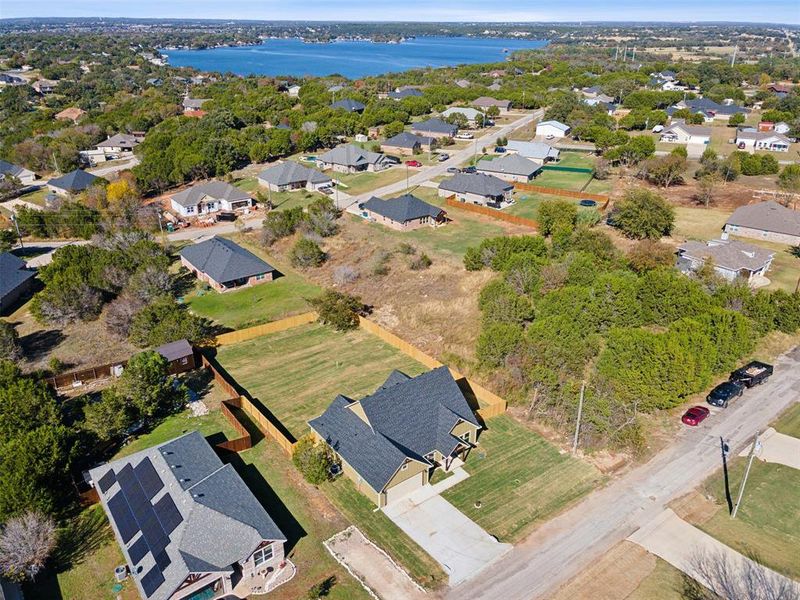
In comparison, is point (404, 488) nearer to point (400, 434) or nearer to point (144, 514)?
point (400, 434)

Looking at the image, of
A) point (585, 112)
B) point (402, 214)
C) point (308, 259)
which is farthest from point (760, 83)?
point (308, 259)

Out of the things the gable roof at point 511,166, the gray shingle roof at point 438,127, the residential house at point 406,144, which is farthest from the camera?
the gray shingle roof at point 438,127

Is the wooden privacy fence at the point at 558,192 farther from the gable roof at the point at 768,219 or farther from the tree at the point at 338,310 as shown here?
the tree at the point at 338,310

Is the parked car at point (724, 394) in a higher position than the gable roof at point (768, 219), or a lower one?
lower

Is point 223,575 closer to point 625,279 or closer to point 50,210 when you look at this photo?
point 625,279

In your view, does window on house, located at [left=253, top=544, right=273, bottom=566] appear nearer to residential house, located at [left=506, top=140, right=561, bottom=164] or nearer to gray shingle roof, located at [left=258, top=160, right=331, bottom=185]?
gray shingle roof, located at [left=258, top=160, right=331, bottom=185]

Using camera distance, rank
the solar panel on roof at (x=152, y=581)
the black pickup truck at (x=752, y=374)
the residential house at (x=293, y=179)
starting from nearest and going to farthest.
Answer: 1. the solar panel on roof at (x=152, y=581)
2. the black pickup truck at (x=752, y=374)
3. the residential house at (x=293, y=179)

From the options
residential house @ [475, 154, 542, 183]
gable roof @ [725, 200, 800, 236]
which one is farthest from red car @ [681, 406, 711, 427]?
residential house @ [475, 154, 542, 183]

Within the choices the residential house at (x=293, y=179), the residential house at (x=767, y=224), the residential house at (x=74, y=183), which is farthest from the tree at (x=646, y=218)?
the residential house at (x=74, y=183)
